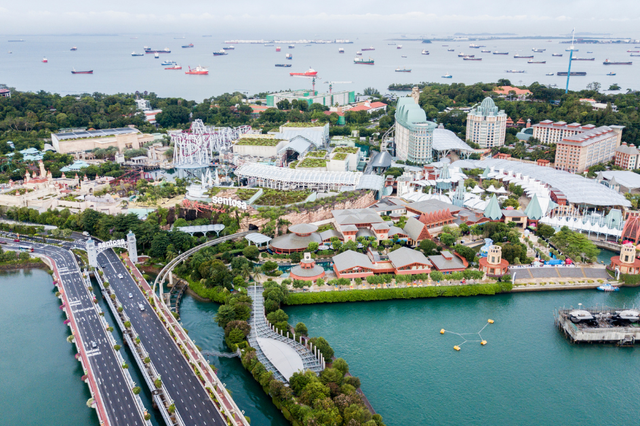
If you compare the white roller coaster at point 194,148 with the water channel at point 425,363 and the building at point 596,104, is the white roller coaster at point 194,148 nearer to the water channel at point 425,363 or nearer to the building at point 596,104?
the water channel at point 425,363

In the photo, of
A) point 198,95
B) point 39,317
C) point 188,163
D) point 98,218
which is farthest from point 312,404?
point 198,95

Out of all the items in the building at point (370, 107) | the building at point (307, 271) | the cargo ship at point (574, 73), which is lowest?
the building at point (307, 271)

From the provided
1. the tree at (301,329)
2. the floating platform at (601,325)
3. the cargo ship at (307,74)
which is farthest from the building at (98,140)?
the cargo ship at (307,74)

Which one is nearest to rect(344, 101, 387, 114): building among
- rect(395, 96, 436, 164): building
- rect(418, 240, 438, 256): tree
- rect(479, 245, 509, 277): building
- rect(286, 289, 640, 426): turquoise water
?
rect(395, 96, 436, 164): building

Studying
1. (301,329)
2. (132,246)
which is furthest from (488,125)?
(301,329)

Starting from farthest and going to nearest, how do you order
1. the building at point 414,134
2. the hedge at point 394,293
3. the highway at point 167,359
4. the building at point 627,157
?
the building at point 414,134, the building at point 627,157, the hedge at point 394,293, the highway at point 167,359

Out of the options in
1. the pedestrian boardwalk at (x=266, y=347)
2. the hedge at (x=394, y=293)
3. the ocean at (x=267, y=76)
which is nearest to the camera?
the pedestrian boardwalk at (x=266, y=347)

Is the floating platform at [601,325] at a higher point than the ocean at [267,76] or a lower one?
lower
